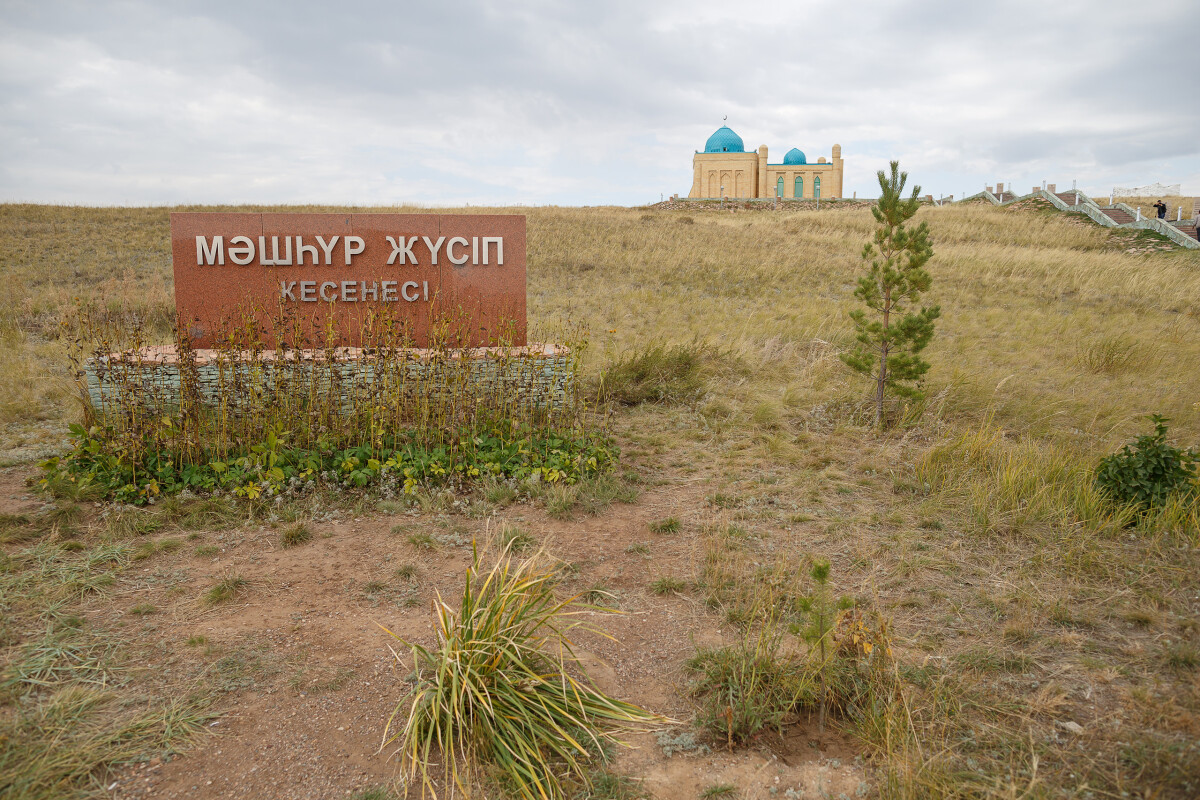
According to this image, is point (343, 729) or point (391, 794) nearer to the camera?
point (391, 794)

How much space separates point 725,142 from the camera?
52.1m

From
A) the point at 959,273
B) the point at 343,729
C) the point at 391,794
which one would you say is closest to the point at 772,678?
the point at 391,794

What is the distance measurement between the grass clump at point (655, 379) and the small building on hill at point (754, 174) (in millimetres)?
43601

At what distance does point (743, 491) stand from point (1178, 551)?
116 inches

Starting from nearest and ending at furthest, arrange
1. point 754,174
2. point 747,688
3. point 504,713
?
1. point 504,713
2. point 747,688
3. point 754,174

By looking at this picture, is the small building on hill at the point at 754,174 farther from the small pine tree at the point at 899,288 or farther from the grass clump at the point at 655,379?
the small pine tree at the point at 899,288

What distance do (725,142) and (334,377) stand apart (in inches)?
2007

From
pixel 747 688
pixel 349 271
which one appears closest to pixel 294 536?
pixel 747 688

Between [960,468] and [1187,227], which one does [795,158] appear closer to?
[1187,227]

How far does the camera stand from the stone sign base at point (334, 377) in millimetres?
6145

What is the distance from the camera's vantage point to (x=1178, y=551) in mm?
4652

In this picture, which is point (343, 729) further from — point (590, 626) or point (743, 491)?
point (743, 491)

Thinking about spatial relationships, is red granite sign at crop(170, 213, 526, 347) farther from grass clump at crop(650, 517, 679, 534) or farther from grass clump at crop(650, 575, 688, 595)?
grass clump at crop(650, 575, 688, 595)

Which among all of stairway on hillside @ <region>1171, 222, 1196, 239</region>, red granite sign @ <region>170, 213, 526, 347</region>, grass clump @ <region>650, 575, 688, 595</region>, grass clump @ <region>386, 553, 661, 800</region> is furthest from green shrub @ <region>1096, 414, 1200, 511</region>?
stairway on hillside @ <region>1171, 222, 1196, 239</region>
